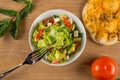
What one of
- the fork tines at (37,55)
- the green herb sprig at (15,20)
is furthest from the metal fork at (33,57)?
the green herb sprig at (15,20)

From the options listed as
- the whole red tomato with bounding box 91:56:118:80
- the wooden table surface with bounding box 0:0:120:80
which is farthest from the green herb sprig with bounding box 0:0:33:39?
the whole red tomato with bounding box 91:56:118:80

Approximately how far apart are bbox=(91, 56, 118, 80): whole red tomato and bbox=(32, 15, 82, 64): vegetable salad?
0.11 metres

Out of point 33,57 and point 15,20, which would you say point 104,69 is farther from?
point 15,20

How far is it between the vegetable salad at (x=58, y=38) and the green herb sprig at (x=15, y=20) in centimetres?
7

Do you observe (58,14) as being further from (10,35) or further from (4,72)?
(4,72)

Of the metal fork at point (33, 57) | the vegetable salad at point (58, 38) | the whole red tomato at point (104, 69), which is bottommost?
the whole red tomato at point (104, 69)

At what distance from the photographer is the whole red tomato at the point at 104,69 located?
4.38ft

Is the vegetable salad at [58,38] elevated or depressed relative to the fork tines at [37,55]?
elevated

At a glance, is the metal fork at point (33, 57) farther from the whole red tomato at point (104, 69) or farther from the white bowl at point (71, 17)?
the whole red tomato at point (104, 69)

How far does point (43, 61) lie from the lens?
1.35 metres

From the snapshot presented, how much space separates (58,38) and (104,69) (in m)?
0.21

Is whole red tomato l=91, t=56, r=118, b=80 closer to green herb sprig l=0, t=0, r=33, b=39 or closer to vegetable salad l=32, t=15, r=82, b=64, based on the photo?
vegetable salad l=32, t=15, r=82, b=64

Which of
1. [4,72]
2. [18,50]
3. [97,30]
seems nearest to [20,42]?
[18,50]

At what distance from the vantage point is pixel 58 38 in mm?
1348
